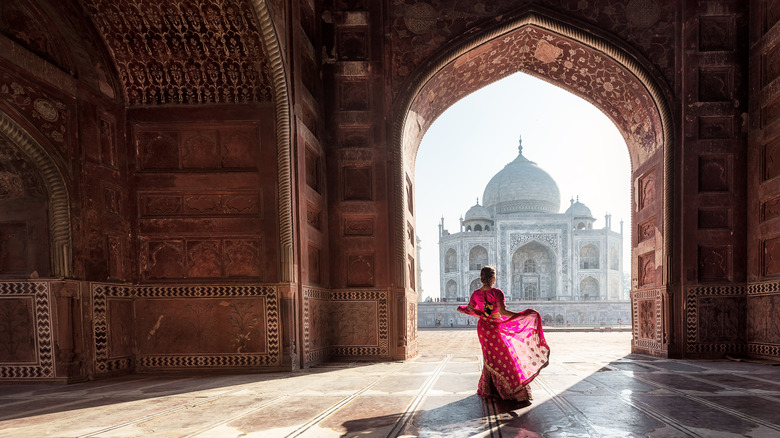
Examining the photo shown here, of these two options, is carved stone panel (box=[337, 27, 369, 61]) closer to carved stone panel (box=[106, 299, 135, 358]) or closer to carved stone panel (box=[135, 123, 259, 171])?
carved stone panel (box=[135, 123, 259, 171])

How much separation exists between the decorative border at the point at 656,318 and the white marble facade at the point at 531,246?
82.3 ft

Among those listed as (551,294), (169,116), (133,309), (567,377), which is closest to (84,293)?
(133,309)

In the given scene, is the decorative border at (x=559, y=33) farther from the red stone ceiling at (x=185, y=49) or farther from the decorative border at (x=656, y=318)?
the red stone ceiling at (x=185, y=49)

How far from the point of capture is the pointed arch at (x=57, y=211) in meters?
5.22

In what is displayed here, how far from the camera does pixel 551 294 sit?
35031mm

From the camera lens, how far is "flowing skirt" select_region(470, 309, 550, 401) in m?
3.97

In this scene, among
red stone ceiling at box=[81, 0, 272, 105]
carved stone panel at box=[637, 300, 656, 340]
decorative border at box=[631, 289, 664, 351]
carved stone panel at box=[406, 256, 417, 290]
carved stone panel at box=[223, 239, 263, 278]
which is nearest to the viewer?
red stone ceiling at box=[81, 0, 272, 105]

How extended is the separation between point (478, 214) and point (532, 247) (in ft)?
15.9

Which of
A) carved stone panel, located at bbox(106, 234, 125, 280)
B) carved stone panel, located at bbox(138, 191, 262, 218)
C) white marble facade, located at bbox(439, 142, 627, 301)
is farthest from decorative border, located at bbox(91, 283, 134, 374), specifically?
white marble facade, located at bbox(439, 142, 627, 301)

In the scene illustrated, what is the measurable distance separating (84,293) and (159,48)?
3.14m

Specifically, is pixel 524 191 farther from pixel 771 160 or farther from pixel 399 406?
pixel 399 406

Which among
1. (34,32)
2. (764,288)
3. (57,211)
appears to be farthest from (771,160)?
(34,32)

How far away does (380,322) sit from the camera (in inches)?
292

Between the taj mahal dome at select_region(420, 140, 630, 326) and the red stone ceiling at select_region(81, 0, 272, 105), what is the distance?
27384 mm
